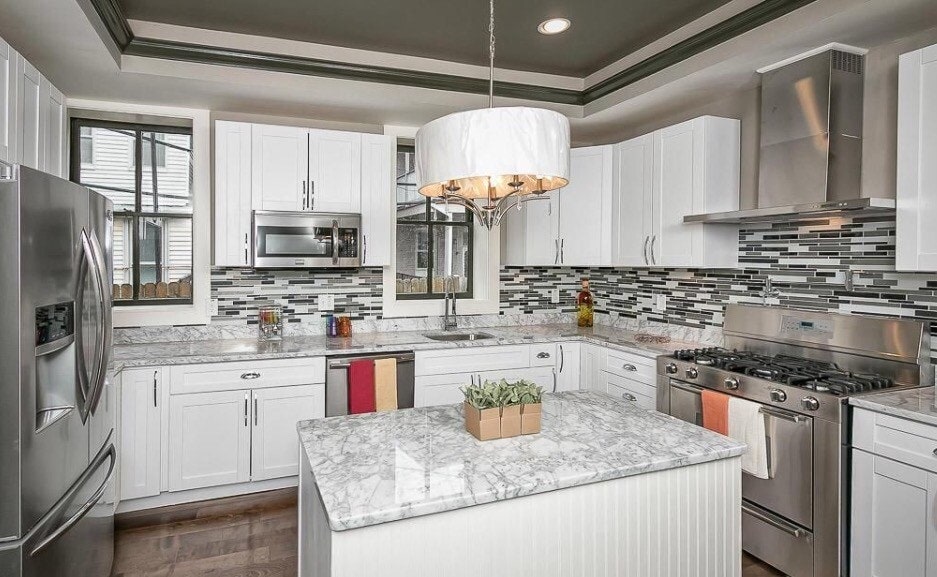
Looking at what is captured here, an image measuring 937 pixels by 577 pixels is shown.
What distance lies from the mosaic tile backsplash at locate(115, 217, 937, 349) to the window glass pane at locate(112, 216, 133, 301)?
0.27 m

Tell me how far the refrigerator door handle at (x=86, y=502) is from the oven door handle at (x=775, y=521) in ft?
9.20

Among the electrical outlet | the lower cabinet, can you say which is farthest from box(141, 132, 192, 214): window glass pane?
the lower cabinet

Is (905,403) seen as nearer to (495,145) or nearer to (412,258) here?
(495,145)

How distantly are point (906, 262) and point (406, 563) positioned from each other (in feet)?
7.71

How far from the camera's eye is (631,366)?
11.8ft

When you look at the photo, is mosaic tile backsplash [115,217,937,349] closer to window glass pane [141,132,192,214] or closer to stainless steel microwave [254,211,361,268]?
stainless steel microwave [254,211,361,268]

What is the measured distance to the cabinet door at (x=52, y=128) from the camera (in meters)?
2.67

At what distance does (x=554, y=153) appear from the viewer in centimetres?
169

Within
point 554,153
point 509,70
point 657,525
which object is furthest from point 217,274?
point 657,525

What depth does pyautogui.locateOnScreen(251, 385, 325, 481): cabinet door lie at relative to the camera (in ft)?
11.0

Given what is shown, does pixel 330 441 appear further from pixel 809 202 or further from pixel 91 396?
pixel 809 202

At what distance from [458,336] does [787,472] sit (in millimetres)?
2228

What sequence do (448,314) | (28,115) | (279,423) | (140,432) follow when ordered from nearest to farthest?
1. (28,115)
2. (140,432)
3. (279,423)
4. (448,314)

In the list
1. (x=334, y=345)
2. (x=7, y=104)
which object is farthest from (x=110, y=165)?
(x=334, y=345)
